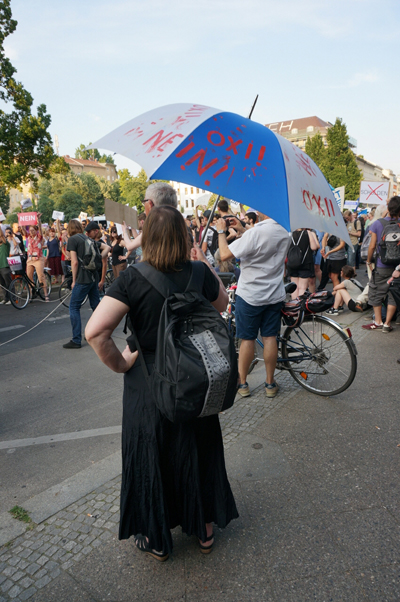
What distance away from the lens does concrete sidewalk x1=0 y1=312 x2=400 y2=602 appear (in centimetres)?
204

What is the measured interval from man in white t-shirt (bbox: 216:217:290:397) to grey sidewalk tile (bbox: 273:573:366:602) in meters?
2.11

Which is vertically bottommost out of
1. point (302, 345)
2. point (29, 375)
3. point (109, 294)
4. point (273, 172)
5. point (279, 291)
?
point (29, 375)

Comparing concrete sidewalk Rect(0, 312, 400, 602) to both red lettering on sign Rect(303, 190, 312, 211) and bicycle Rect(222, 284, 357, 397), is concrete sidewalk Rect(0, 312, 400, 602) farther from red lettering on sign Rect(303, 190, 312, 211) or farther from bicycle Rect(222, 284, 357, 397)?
red lettering on sign Rect(303, 190, 312, 211)

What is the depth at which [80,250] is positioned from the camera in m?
6.31

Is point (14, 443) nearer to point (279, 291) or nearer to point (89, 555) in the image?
point (89, 555)

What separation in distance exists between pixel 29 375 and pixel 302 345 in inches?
127

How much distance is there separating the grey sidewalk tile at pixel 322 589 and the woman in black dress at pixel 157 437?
1.28 feet

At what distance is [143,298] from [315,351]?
268cm

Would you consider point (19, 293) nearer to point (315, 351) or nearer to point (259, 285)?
point (259, 285)

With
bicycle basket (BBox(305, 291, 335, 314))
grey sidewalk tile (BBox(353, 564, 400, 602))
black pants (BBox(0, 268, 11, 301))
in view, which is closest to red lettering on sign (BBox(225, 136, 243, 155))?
grey sidewalk tile (BBox(353, 564, 400, 602))

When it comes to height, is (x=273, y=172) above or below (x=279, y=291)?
above

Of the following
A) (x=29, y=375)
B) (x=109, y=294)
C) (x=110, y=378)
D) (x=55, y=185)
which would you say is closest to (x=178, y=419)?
(x=109, y=294)

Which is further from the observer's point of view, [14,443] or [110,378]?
[110,378]

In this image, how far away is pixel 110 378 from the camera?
508 centimetres
